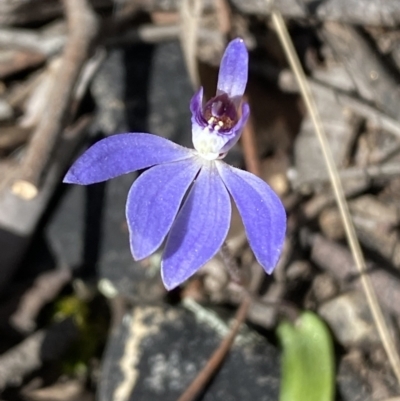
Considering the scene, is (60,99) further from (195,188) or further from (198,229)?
(198,229)

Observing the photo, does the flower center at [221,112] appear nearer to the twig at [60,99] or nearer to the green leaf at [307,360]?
the twig at [60,99]

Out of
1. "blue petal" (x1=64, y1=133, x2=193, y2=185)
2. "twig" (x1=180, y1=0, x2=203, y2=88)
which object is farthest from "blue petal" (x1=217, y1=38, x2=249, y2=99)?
"twig" (x1=180, y1=0, x2=203, y2=88)

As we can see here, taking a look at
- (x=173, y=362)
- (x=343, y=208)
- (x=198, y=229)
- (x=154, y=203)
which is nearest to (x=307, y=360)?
(x=173, y=362)

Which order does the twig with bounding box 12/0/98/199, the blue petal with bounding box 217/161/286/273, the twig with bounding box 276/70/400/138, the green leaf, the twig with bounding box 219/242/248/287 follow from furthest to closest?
the twig with bounding box 276/70/400/138 → the twig with bounding box 12/0/98/199 → the green leaf → the twig with bounding box 219/242/248/287 → the blue petal with bounding box 217/161/286/273

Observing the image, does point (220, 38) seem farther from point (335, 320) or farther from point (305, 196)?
point (335, 320)

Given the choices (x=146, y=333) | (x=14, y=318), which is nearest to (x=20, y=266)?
(x=14, y=318)

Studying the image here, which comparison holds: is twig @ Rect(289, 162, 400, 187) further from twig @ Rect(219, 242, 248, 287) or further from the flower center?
the flower center

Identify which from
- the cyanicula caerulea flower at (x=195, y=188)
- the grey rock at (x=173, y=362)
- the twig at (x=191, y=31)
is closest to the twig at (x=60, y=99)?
the twig at (x=191, y=31)
